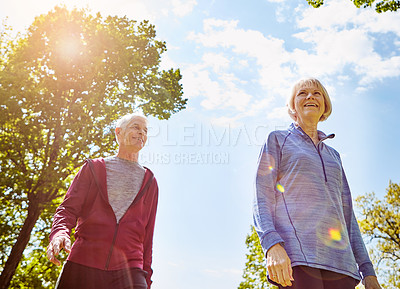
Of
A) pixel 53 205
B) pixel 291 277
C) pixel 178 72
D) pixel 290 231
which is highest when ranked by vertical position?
pixel 178 72

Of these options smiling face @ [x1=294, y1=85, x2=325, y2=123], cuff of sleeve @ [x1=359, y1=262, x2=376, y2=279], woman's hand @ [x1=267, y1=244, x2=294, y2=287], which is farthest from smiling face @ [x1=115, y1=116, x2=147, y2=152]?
cuff of sleeve @ [x1=359, y1=262, x2=376, y2=279]

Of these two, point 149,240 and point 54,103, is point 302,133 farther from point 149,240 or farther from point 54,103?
point 54,103

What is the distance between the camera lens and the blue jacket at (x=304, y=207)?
247cm

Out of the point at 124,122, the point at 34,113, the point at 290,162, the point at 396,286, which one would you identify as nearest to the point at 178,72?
the point at 34,113

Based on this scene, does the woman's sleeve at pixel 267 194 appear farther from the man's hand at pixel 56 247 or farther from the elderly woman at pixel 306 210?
the man's hand at pixel 56 247

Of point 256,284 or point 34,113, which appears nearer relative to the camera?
point 34,113

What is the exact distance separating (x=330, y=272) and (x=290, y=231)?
0.38m

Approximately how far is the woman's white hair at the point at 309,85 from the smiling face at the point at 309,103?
0.09ft

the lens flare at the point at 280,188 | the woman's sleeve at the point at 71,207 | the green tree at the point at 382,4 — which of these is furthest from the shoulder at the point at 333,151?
the green tree at the point at 382,4

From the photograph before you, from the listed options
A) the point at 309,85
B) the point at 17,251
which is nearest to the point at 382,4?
the point at 309,85

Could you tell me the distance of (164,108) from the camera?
16.8 m

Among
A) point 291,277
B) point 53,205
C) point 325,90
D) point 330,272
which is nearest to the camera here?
point 291,277

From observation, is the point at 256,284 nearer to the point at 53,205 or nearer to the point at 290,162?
the point at 53,205

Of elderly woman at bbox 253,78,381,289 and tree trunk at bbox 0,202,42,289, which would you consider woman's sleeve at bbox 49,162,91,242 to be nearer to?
elderly woman at bbox 253,78,381,289
